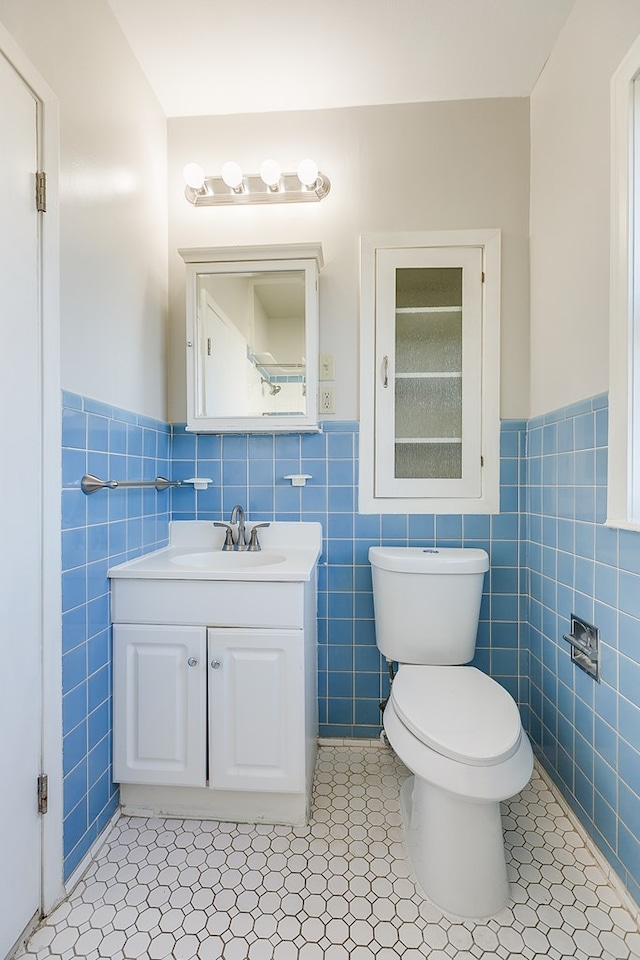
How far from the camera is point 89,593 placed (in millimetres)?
1295

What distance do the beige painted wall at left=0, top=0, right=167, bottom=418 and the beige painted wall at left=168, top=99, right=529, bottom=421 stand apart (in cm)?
20

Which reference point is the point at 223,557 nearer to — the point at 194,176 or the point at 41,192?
the point at 41,192

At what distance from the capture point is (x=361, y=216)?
1.79 meters

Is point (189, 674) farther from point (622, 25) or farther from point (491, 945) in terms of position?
point (622, 25)

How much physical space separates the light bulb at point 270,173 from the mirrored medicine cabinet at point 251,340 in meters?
0.27

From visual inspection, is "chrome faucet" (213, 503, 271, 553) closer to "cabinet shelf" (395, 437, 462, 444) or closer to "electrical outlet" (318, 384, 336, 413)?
"electrical outlet" (318, 384, 336, 413)

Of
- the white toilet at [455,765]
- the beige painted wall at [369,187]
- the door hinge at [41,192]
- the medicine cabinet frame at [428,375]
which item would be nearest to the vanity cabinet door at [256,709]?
the white toilet at [455,765]

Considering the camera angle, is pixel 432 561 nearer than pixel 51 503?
No

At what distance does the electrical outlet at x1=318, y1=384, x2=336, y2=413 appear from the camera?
1.81 meters

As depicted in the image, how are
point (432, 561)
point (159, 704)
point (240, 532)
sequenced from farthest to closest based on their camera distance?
point (240, 532), point (432, 561), point (159, 704)

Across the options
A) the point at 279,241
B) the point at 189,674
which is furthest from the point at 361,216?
the point at 189,674

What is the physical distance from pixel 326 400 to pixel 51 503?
3.38 feet

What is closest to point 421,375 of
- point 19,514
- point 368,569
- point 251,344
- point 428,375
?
point 428,375

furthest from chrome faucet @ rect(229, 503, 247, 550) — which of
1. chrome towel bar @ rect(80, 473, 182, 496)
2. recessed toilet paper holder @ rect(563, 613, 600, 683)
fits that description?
recessed toilet paper holder @ rect(563, 613, 600, 683)
